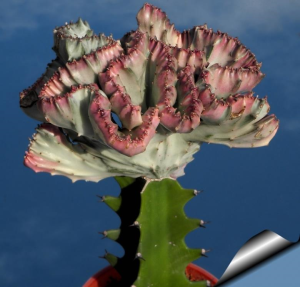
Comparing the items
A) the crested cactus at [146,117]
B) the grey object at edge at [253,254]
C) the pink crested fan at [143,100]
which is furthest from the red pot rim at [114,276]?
the grey object at edge at [253,254]

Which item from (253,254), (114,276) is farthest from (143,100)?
(114,276)

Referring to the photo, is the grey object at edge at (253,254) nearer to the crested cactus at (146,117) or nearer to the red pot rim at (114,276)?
the crested cactus at (146,117)

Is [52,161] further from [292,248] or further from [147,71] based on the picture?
[292,248]

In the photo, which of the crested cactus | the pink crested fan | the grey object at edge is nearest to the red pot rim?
the crested cactus

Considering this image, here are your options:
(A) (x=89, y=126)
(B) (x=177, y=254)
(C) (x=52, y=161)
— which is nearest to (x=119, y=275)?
(B) (x=177, y=254)

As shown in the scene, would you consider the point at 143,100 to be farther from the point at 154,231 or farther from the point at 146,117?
the point at 154,231

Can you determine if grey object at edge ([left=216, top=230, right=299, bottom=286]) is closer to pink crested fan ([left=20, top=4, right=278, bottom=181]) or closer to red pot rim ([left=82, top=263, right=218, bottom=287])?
pink crested fan ([left=20, top=4, right=278, bottom=181])
